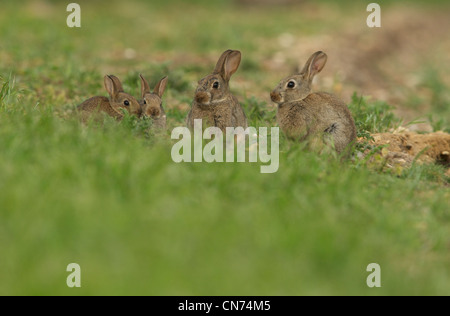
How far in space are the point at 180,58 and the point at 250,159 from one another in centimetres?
628

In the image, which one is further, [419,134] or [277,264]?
[419,134]

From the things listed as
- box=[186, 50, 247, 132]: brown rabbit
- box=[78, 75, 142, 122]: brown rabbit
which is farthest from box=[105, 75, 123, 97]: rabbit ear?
box=[186, 50, 247, 132]: brown rabbit

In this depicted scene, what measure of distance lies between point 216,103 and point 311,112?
2.99ft

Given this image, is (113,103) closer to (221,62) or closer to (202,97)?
(202,97)

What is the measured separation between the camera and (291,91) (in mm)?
6973

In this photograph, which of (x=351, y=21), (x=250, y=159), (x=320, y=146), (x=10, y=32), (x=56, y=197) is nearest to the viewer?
(x=56, y=197)

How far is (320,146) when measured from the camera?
6.55 metres

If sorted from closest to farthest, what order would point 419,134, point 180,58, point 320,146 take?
1. point 320,146
2. point 419,134
3. point 180,58

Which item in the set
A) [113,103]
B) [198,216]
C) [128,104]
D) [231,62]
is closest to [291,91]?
[231,62]

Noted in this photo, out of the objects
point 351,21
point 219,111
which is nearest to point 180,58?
point 219,111

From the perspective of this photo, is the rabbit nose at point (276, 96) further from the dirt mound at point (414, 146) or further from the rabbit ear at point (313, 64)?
the dirt mound at point (414, 146)

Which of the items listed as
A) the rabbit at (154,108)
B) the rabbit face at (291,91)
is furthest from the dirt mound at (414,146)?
the rabbit at (154,108)

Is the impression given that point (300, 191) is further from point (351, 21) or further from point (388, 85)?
point (351, 21)

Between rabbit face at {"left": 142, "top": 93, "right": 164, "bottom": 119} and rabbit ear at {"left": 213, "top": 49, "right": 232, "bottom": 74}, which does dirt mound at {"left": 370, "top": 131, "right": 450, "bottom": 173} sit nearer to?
rabbit ear at {"left": 213, "top": 49, "right": 232, "bottom": 74}
